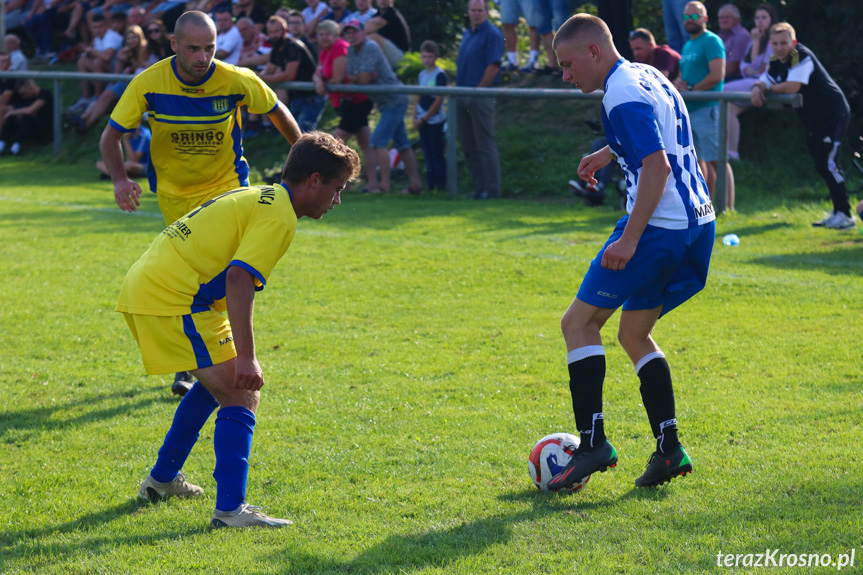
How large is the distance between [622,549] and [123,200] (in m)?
3.48

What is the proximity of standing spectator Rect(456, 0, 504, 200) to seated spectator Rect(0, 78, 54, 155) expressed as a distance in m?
9.23

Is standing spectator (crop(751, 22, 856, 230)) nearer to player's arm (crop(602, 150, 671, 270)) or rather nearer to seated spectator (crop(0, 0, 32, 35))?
player's arm (crop(602, 150, 671, 270))

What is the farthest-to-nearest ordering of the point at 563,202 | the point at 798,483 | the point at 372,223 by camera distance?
1. the point at 563,202
2. the point at 372,223
3. the point at 798,483

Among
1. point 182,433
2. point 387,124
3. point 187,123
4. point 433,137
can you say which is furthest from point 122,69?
point 182,433

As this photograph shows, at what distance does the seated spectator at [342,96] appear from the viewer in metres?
13.6

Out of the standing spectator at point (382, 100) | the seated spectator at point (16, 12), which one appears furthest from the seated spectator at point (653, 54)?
the seated spectator at point (16, 12)

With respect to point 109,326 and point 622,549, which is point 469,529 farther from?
point 109,326

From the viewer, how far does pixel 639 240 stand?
4.06 meters

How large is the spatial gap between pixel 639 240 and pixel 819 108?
726cm

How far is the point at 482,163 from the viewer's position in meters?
13.2

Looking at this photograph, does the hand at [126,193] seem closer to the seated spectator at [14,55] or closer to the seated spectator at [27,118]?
the seated spectator at [27,118]

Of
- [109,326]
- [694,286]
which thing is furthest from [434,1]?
[694,286]

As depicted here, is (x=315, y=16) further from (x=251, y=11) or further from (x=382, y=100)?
(x=382, y=100)

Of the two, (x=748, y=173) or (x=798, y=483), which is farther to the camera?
(x=748, y=173)
